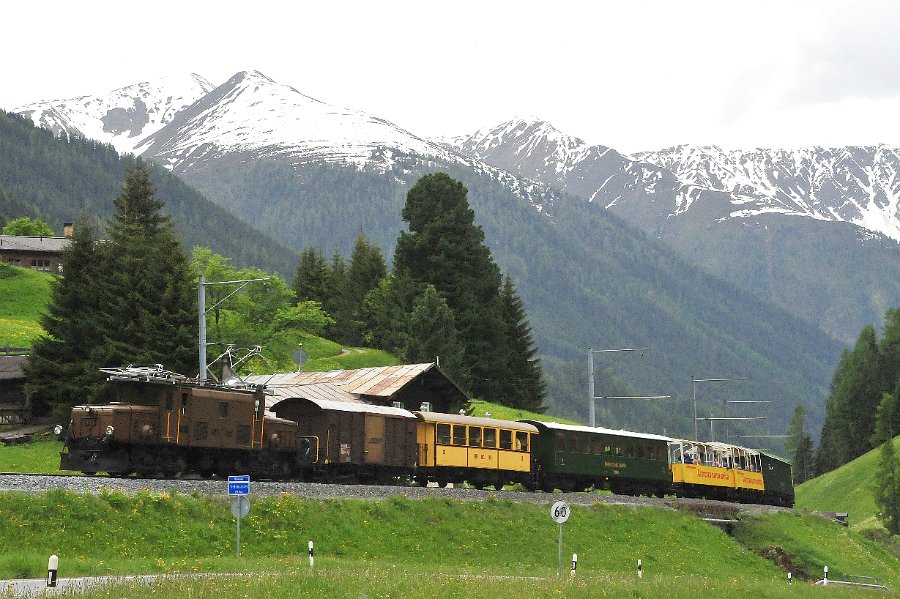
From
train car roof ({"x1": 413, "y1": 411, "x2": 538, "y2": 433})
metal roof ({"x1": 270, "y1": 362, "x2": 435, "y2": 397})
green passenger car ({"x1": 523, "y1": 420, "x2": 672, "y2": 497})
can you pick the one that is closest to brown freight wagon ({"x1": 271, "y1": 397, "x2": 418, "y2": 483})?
train car roof ({"x1": 413, "y1": 411, "x2": 538, "y2": 433})

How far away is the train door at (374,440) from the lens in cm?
5122

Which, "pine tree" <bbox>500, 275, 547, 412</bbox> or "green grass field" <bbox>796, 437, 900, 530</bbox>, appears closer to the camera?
"pine tree" <bbox>500, 275, 547, 412</bbox>

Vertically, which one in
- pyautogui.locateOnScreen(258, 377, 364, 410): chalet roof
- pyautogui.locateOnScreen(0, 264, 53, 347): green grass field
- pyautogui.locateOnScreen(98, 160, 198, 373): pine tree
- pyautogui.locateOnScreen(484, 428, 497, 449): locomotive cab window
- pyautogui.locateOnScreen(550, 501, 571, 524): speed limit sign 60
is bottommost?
pyautogui.locateOnScreen(550, 501, 571, 524): speed limit sign 60

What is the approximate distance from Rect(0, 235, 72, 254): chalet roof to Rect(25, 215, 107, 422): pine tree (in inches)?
3094

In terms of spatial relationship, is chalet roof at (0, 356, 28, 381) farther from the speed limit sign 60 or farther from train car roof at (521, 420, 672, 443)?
the speed limit sign 60

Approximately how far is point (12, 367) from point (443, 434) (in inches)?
1212

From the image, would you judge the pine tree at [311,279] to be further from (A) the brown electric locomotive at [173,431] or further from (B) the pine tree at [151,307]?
(A) the brown electric locomotive at [173,431]

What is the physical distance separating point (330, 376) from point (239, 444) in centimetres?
3176

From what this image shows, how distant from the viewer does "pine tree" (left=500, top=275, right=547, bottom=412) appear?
11269cm

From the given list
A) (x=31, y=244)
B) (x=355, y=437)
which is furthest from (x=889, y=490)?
(x=31, y=244)

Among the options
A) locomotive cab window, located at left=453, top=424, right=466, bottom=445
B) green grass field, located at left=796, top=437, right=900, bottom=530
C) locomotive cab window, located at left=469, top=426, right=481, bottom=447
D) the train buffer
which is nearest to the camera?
the train buffer

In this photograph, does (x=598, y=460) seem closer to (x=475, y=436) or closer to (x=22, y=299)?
(x=475, y=436)

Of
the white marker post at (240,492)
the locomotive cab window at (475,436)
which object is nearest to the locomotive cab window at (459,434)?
the locomotive cab window at (475,436)

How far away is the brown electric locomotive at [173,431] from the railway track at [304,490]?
1.29 meters
